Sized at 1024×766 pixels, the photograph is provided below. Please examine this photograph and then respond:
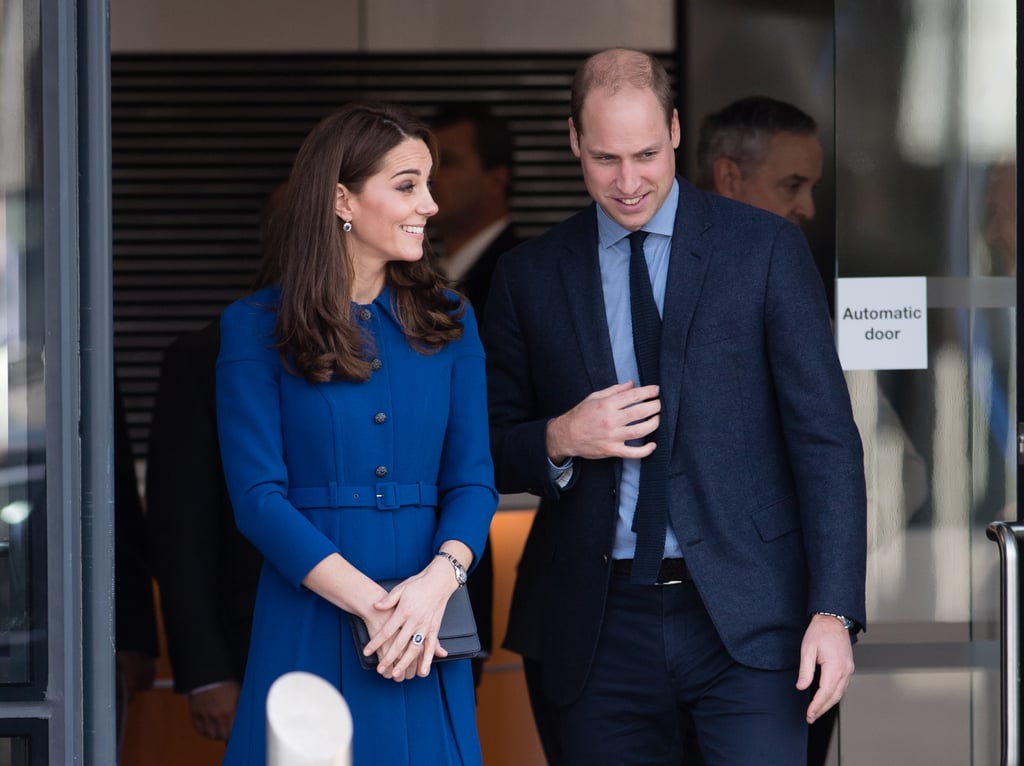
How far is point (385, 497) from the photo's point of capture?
2.84m

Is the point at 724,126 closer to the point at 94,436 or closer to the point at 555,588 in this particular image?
the point at 555,588

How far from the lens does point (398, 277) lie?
2.98 meters

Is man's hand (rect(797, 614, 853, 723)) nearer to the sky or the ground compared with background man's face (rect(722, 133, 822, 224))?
nearer to the ground

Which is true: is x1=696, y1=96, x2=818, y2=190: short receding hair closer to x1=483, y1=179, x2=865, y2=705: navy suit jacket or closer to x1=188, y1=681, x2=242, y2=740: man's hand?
x1=483, y1=179, x2=865, y2=705: navy suit jacket

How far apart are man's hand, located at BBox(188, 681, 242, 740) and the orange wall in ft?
3.19

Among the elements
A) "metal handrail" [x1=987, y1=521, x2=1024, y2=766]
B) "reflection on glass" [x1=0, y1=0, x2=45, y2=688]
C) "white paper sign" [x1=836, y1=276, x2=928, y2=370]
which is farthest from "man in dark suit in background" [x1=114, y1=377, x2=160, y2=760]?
"metal handrail" [x1=987, y1=521, x2=1024, y2=766]

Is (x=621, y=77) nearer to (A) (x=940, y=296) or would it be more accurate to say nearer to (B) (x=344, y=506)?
(B) (x=344, y=506)

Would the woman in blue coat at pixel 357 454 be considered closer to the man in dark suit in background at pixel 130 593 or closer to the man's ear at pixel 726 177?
the man in dark suit in background at pixel 130 593

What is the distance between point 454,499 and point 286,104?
5537mm

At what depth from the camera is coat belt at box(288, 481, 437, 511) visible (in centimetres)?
282

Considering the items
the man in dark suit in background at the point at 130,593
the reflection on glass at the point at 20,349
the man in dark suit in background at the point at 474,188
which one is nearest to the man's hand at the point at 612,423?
the reflection on glass at the point at 20,349

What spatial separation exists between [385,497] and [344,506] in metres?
0.07

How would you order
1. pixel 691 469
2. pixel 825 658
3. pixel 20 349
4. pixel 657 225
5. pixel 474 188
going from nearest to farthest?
pixel 20 349 < pixel 825 658 < pixel 691 469 < pixel 657 225 < pixel 474 188

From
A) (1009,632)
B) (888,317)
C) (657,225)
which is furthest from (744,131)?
(1009,632)
